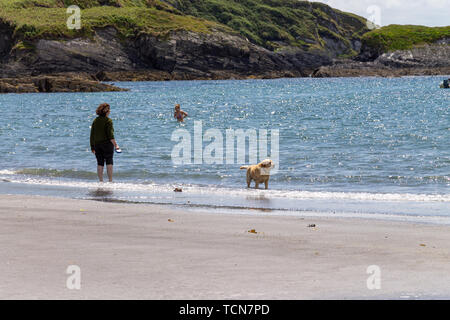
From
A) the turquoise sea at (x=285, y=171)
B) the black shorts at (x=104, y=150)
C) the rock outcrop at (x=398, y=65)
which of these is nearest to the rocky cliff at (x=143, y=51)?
the rock outcrop at (x=398, y=65)

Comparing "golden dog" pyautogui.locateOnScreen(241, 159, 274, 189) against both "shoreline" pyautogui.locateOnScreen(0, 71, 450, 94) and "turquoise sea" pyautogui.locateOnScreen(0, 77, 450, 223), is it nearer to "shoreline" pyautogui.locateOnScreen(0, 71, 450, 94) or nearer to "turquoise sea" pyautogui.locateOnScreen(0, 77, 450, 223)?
"turquoise sea" pyautogui.locateOnScreen(0, 77, 450, 223)

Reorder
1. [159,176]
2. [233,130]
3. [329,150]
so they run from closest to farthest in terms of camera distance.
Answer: [159,176]
[329,150]
[233,130]

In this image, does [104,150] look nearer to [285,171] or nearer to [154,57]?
[285,171]

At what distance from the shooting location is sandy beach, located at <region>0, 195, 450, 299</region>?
5.96 meters

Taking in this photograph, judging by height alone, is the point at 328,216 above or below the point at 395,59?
below

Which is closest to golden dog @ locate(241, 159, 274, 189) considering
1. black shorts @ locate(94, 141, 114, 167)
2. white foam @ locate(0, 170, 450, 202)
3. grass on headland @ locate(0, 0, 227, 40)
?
white foam @ locate(0, 170, 450, 202)

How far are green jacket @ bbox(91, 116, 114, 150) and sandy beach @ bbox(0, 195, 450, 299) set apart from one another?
4.48 m

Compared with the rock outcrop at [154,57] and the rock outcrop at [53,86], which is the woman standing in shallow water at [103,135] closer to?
the rock outcrop at [53,86]

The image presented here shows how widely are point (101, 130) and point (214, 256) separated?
850 centimetres

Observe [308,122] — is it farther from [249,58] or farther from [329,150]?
[249,58]

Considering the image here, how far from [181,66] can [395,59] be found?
64782 millimetres

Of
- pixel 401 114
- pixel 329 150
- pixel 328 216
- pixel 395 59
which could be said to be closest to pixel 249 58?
pixel 395 59
